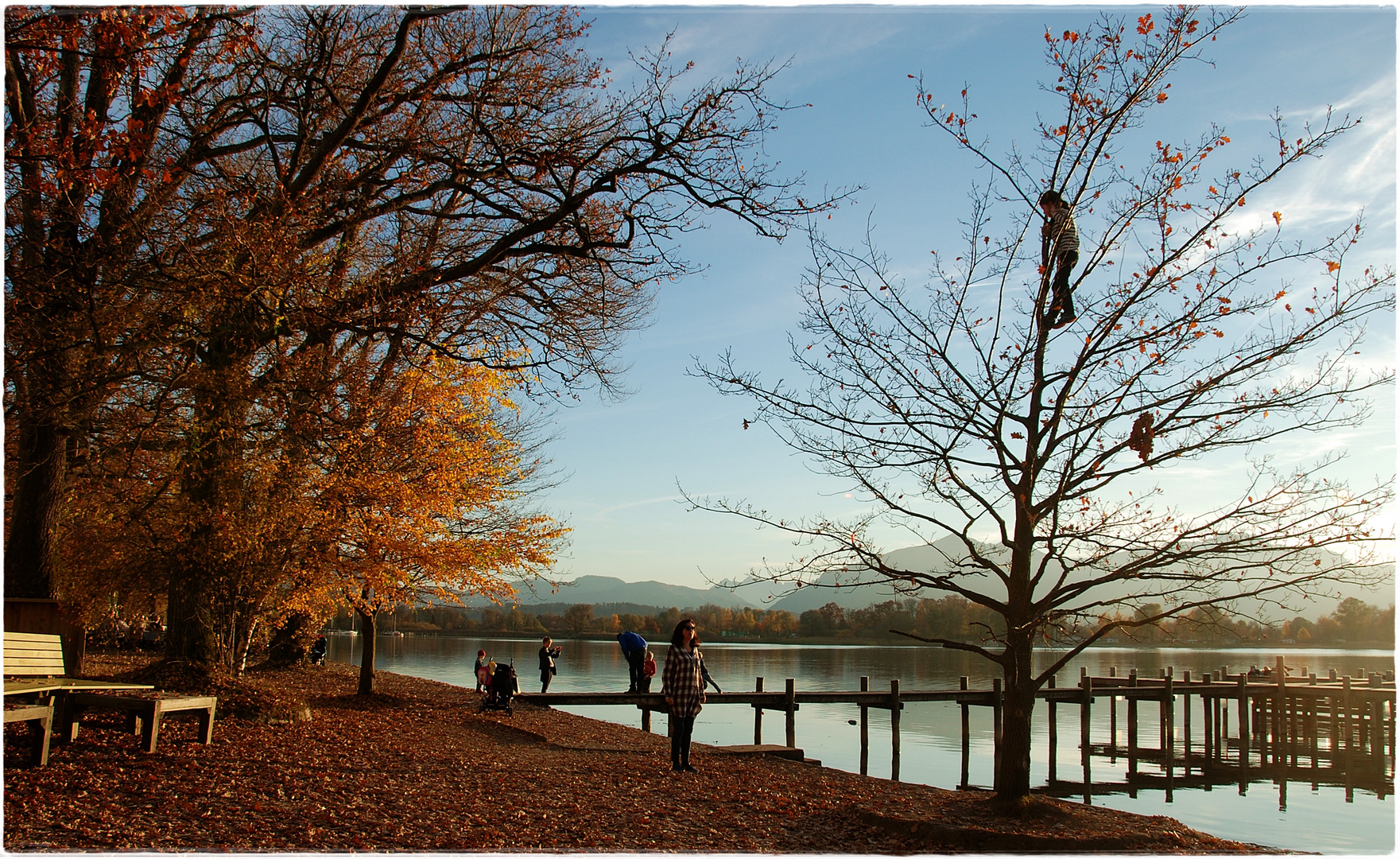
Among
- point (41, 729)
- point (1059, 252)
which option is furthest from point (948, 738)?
point (41, 729)

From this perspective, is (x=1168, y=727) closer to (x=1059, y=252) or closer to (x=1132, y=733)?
(x=1132, y=733)

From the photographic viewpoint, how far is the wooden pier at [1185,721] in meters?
21.9

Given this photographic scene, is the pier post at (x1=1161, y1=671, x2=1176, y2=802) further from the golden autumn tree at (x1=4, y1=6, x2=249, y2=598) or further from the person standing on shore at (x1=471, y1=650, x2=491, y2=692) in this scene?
the golden autumn tree at (x1=4, y1=6, x2=249, y2=598)

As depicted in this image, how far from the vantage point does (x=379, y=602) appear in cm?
1736

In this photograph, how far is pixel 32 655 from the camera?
304 inches

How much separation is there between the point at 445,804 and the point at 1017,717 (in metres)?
5.70

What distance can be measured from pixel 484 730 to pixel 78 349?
8.20 metres

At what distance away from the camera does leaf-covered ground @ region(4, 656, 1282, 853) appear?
246 inches

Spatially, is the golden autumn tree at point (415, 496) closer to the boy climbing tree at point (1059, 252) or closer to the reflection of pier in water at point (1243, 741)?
the boy climbing tree at point (1059, 252)

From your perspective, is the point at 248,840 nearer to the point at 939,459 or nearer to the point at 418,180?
the point at 939,459

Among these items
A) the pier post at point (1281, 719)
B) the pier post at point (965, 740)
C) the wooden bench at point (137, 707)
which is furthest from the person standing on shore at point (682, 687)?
the pier post at point (1281, 719)

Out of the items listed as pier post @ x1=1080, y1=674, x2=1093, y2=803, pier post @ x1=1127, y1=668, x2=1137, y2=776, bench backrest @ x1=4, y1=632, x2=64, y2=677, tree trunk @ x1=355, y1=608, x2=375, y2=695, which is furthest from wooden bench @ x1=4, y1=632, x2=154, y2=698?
pier post @ x1=1127, y1=668, x2=1137, y2=776

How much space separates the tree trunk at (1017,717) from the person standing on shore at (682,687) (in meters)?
3.42

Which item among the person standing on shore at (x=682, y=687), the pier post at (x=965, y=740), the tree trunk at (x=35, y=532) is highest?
the tree trunk at (x=35, y=532)
